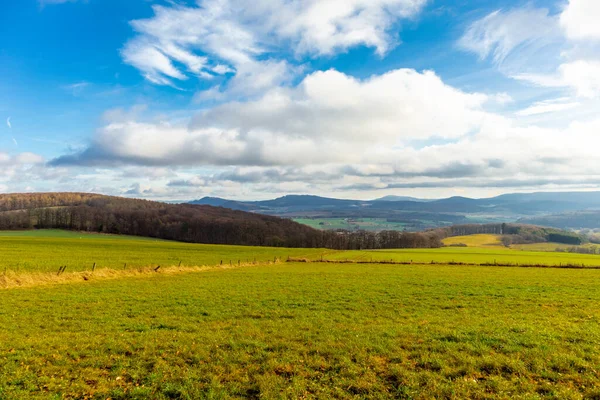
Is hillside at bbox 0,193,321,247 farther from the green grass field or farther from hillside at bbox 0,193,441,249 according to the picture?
the green grass field

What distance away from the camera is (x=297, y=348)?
11.2 metres

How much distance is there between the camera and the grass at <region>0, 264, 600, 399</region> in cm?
845

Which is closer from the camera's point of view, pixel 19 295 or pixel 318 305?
pixel 318 305

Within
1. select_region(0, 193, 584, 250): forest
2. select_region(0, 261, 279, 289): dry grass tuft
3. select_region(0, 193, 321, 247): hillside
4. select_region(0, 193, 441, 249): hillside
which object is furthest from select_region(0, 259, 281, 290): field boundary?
select_region(0, 193, 321, 247): hillside

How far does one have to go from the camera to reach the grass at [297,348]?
27.7 feet

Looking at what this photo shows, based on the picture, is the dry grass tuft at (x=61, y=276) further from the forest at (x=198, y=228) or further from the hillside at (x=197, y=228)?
the hillside at (x=197, y=228)

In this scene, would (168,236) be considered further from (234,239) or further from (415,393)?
(415,393)

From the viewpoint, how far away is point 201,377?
29.8ft

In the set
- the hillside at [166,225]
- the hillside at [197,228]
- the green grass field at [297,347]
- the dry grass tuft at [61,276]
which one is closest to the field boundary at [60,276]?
the dry grass tuft at [61,276]

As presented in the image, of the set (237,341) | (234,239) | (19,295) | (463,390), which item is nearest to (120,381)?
(237,341)

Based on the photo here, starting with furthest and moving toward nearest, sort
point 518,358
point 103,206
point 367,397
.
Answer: point 103,206, point 518,358, point 367,397

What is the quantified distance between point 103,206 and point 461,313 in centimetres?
17416

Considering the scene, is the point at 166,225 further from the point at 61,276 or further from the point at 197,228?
the point at 61,276

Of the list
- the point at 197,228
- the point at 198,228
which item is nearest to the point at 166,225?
the point at 197,228
